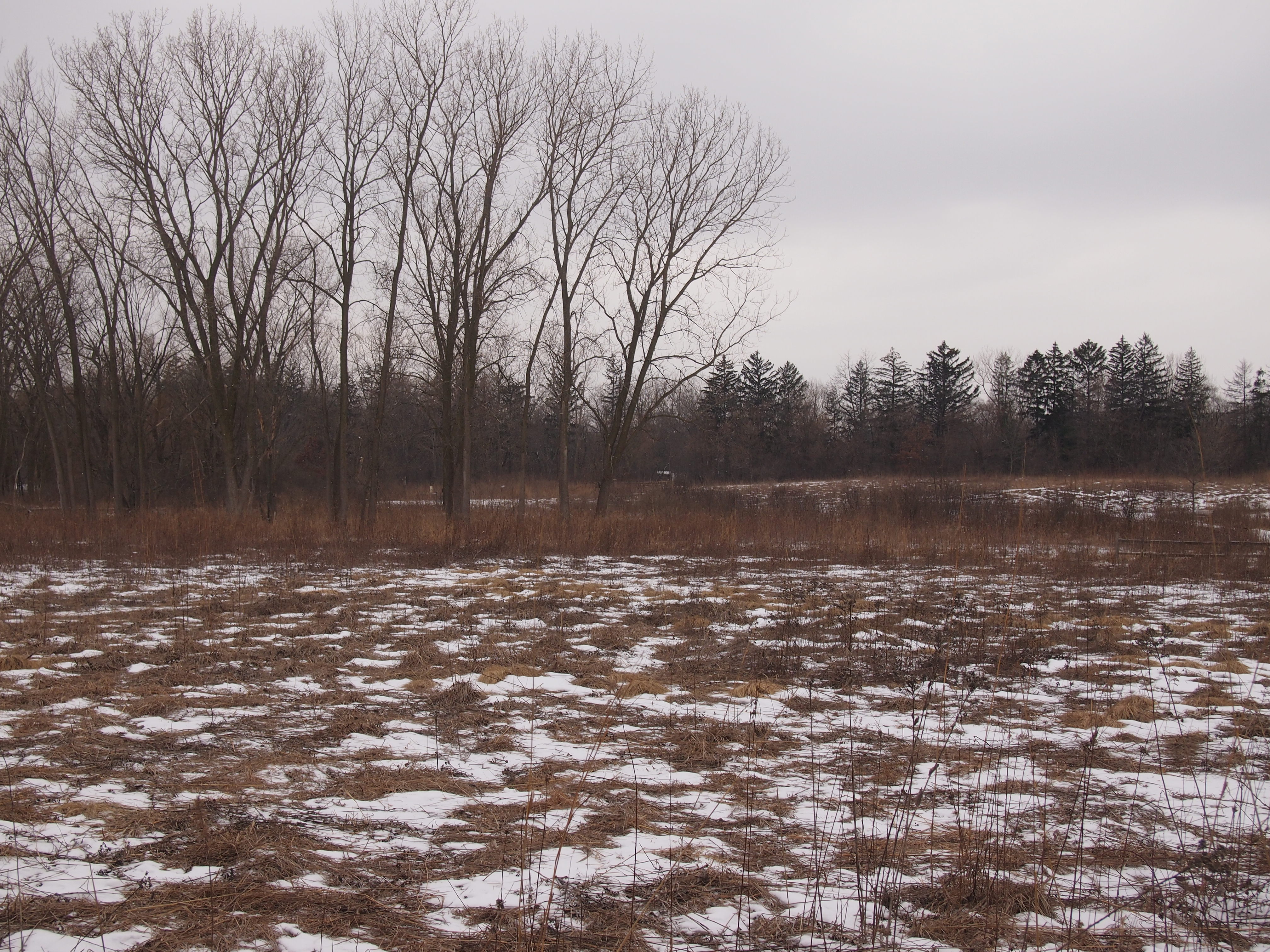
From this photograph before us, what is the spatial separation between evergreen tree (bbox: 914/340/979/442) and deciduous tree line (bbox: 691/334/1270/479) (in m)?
0.10

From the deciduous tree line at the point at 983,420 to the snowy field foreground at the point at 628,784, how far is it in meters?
36.8

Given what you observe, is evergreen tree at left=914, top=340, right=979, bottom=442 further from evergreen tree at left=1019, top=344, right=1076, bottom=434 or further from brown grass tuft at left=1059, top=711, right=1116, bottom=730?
brown grass tuft at left=1059, top=711, right=1116, bottom=730

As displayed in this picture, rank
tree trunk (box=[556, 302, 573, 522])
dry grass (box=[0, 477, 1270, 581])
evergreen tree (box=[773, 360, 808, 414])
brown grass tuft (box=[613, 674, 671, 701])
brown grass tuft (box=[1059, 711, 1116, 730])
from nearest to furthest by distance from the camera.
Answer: brown grass tuft (box=[1059, 711, 1116, 730]), brown grass tuft (box=[613, 674, 671, 701]), dry grass (box=[0, 477, 1270, 581]), tree trunk (box=[556, 302, 573, 522]), evergreen tree (box=[773, 360, 808, 414])

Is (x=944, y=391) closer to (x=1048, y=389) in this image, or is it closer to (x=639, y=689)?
(x=1048, y=389)

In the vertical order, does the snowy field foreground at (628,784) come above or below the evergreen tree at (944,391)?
below

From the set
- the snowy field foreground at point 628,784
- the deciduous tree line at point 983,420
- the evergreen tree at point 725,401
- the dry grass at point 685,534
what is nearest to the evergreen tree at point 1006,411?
the deciduous tree line at point 983,420

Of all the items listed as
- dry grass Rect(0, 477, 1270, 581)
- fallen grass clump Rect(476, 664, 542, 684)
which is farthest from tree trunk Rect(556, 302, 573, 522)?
fallen grass clump Rect(476, 664, 542, 684)

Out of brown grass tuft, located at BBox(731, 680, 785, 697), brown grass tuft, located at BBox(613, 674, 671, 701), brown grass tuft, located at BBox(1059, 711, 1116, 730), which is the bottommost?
brown grass tuft, located at BBox(1059, 711, 1116, 730)

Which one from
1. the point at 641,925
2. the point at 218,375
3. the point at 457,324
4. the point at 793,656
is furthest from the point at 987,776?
the point at 218,375

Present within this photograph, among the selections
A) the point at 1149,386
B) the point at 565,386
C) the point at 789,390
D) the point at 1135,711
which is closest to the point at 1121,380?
the point at 1149,386

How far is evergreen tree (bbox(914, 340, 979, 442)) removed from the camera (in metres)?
59.2

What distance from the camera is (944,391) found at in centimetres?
5941

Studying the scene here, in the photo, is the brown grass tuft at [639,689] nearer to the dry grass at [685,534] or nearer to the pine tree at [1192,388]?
the dry grass at [685,534]

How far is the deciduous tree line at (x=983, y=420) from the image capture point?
159ft
